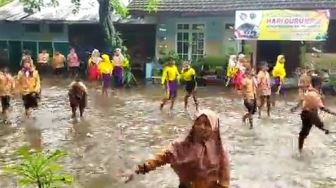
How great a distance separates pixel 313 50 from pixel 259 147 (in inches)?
455

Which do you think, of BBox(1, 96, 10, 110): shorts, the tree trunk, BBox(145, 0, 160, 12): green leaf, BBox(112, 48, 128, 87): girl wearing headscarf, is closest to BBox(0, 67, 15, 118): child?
BBox(1, 96, 10, 110): shorts

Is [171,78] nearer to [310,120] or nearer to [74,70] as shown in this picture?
[310,120]

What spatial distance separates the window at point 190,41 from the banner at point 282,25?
331 centimetres

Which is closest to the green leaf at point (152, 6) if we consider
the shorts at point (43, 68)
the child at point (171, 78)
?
the shorts at point (43, 68)

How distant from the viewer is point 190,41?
82.6 ft

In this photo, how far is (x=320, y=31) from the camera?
2014 centimetres

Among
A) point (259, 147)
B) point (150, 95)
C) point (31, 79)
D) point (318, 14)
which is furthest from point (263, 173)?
point (318, 14)

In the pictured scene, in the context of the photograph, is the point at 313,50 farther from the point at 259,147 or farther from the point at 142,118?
the point at 259,147

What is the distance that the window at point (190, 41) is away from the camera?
25.0m

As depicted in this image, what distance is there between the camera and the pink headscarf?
5.27 metres

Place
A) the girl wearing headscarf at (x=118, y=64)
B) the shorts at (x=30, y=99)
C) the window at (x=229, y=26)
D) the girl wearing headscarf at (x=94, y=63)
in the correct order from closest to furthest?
1. the shorts at (x=30, y=99)
2. the girl wearing headscarf at (x=118, y=64)
3. the girl wearing headscarf at (x=94, y=63)
4. the window at (x=229, y=26)

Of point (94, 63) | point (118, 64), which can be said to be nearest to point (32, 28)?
point (94, 63)

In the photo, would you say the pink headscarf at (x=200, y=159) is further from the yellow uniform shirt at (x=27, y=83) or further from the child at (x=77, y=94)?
the yellow uniform shirt at (x=27, y=83)

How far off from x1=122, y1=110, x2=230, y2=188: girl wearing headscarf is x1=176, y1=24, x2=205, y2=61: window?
19526 mm
